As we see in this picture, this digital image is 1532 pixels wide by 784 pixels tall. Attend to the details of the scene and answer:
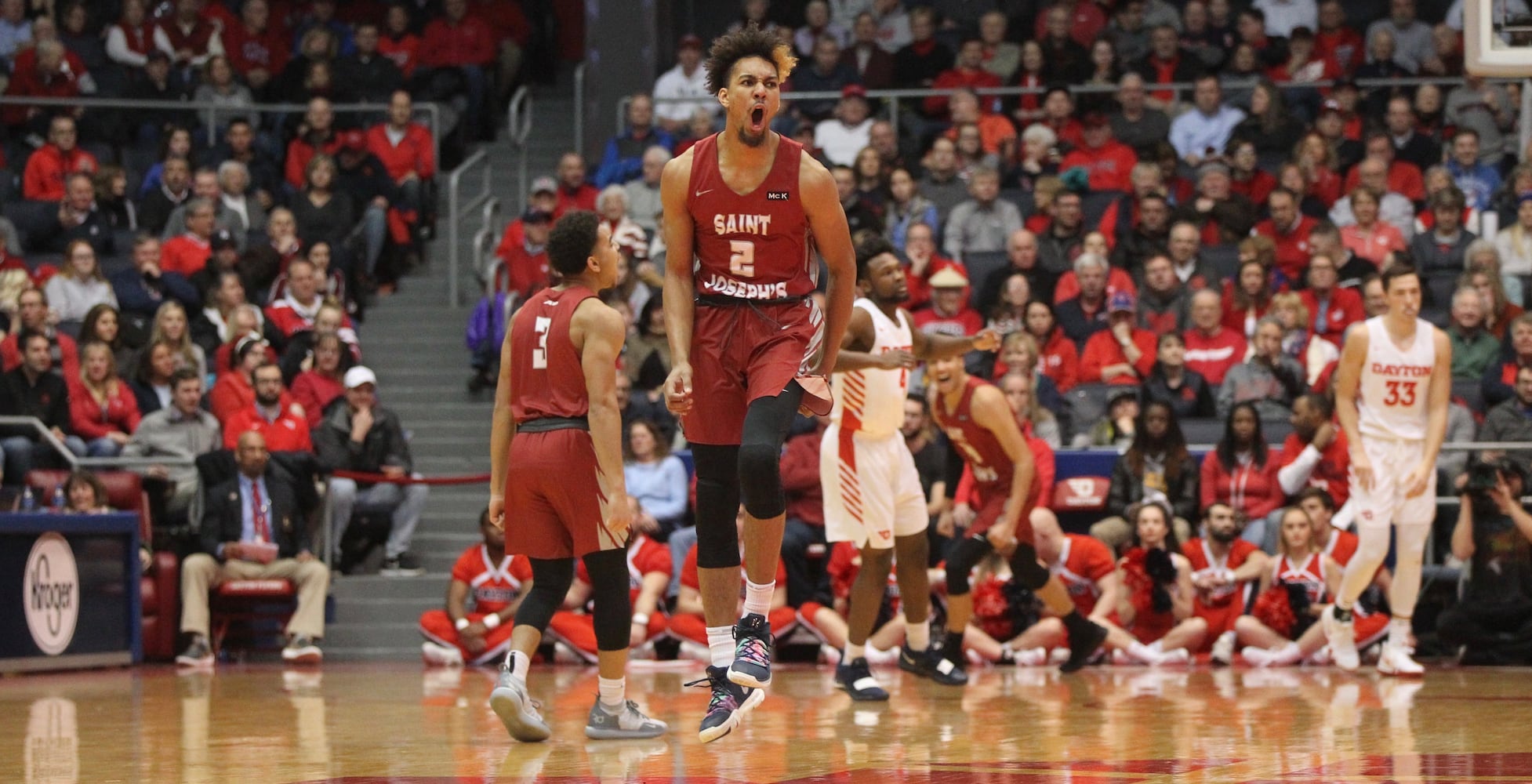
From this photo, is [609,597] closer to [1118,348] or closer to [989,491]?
[989,491]

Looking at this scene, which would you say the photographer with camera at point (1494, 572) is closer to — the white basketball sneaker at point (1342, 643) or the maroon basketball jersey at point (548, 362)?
the white basketball sneaker at point (1342, 643)

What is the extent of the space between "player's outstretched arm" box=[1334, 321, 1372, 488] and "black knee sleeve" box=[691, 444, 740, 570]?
508 centimetres

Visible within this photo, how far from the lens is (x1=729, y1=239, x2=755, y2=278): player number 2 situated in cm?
712

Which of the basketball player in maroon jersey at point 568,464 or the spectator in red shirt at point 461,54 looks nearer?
the basketball player in maroon jersey at point 568,464

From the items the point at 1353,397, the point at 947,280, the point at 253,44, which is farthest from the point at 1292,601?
the point at 253,44

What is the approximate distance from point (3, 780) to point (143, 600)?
311 inches

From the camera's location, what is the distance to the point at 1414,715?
27.5 feet

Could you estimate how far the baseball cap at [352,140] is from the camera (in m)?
19.0

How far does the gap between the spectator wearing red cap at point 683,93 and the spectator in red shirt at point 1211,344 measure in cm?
579

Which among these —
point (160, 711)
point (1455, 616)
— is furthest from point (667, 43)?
point (160, 711)

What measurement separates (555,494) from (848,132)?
11.1m

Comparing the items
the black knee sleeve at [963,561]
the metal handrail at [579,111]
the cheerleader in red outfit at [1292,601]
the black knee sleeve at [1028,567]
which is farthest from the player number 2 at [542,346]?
the metal handrail at [579,111]

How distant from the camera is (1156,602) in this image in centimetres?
1304

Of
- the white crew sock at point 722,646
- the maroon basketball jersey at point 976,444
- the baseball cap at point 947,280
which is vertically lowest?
the white crew sock at point 722,646
